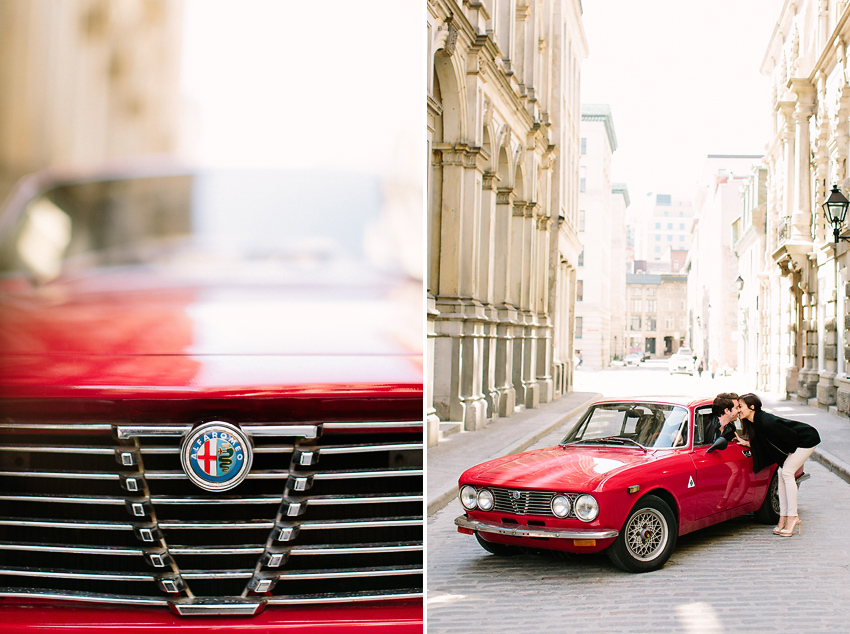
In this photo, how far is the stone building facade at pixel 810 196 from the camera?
70.0ft

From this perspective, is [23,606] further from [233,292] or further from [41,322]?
[233,292]

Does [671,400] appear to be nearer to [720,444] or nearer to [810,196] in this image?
[720,444]

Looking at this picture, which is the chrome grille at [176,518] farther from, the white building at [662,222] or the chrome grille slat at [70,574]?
the white building at [662,222]

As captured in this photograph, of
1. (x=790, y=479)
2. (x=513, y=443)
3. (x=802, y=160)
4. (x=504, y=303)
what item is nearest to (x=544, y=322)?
(x=504, y=303)

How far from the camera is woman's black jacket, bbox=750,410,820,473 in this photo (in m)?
7.55

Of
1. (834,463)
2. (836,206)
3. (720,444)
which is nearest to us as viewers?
(720,444)

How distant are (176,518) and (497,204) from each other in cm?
1935

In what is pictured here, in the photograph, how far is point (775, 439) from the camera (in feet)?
25.1

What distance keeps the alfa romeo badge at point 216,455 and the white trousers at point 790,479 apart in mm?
6367

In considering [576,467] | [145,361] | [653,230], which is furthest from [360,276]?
[653,230]

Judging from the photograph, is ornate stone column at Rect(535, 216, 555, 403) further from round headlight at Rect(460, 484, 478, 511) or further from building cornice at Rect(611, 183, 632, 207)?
building cornice at Rect(611, 183, 632, 207)

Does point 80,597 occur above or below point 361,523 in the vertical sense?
below

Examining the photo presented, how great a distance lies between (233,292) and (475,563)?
15.9 feet

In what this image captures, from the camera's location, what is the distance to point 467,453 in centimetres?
1313
